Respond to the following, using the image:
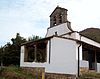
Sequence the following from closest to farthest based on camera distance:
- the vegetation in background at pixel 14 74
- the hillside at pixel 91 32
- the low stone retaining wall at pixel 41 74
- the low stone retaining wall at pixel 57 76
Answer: the low stone retaining wall at pixel 57 76, the low stone retaining wall at pixel 41 74, the vegetation in background at pixel 14 74, the hillside at pixel 91 32

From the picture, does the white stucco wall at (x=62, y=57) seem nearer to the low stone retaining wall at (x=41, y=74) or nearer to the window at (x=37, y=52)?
the low stone retaining wall at (x=41, y=74)

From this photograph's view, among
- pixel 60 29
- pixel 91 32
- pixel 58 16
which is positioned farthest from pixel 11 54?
pixel 91 32

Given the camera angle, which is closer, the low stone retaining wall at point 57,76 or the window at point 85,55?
the low stone retaining wall at point 57,76

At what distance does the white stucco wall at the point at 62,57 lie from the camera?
20.2 meters

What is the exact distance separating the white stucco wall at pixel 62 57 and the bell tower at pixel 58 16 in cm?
687

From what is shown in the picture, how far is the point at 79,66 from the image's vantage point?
2023 cm

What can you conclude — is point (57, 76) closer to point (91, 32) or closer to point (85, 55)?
point (85, 55)

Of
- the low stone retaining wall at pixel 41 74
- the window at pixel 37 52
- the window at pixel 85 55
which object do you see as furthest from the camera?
the window at pixel 85 55

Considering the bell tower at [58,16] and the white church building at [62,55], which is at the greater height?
the bell tower at [58,16]

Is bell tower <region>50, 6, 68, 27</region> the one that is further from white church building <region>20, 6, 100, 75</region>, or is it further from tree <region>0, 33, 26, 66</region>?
tree <region>0, 33, 26, 66</region>

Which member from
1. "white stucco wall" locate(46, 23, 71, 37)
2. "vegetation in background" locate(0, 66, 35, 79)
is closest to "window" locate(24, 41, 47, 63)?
"vegetation in background" locate(0, 66, 35, 79)

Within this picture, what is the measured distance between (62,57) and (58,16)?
29.4ft

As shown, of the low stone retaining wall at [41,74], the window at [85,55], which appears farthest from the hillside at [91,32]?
the low stone retaining wall at [41,74]

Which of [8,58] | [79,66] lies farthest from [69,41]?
[8,58]
